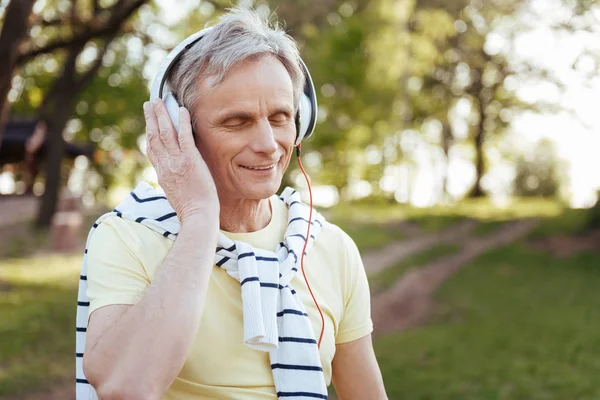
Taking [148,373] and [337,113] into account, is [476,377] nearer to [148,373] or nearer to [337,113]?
[148,373]

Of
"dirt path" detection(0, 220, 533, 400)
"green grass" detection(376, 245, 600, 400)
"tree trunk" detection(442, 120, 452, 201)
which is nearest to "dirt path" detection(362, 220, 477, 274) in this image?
"dirt path" detection(0, 220, 533, 400)

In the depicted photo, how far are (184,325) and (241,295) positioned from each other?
31cm

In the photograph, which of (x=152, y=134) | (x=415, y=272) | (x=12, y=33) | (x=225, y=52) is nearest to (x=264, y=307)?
(x=152, y=134)

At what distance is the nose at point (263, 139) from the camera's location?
2.15 m

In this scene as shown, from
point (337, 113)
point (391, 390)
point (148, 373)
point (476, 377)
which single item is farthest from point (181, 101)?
point (337, 113)

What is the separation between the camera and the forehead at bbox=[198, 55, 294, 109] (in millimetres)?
2080

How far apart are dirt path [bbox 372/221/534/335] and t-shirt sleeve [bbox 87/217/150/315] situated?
874 cm

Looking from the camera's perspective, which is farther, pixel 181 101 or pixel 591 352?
pixel 591 352

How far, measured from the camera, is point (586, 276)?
45.5 feet

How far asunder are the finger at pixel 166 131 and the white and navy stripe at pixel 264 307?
0.54ft

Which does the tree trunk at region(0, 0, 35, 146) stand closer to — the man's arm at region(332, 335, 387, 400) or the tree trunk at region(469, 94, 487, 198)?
the man's arm at region(332, 335, 387, 400)

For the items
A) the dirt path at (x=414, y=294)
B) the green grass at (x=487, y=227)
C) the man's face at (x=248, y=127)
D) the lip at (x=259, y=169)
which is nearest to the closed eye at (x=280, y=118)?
the man's face at (x=248, y=127)

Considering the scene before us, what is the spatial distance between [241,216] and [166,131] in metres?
0.36

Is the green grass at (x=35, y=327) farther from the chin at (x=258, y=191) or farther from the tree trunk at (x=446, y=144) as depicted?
the tree trunk at (x=446, y=144)
